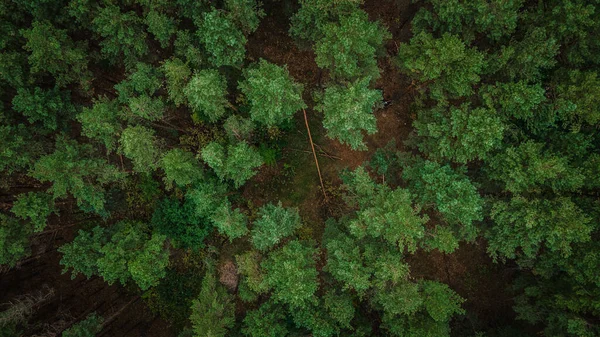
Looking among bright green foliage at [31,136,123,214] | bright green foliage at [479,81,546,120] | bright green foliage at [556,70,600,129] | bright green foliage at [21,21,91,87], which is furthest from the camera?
bright green foliage at [31,136,123,214]

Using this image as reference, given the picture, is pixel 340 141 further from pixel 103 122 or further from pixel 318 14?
pixel 103 122

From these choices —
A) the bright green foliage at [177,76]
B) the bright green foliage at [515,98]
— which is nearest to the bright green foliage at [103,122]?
the bright green foliage at [177,76]

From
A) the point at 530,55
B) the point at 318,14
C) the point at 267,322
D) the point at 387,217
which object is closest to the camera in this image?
the point at 530,55

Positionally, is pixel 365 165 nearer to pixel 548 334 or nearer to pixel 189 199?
pixel 189 199

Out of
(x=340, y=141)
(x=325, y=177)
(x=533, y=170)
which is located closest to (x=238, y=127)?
(x=340, y=141)

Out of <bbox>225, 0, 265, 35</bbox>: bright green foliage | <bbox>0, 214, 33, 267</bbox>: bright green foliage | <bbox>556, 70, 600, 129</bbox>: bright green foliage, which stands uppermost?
<bbox>556, 70, 600, 129</bbox>: bright green foliage

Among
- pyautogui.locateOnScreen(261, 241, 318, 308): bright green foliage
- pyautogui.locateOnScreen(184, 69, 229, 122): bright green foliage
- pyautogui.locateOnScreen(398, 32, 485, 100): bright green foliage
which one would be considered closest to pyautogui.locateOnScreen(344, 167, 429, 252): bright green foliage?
pyautogui.locateOnScreen(261, 241, 318, 308): bright green foliage

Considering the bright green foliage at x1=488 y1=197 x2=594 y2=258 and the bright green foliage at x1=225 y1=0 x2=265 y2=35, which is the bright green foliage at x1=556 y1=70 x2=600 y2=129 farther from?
the bright green foliage at x1=225 y1=0 x2=265 y2=35
